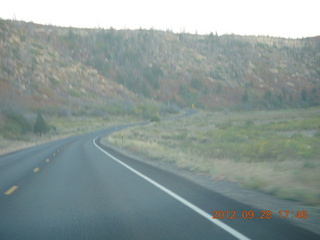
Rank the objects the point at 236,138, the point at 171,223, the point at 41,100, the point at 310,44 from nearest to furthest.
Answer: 1. the point at 171,223
2. the point at 236,138
3. the point at 41,100
4. the point at 310,44

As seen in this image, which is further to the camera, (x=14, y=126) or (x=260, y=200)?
(x=14, y=126)

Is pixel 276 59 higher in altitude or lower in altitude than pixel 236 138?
higher

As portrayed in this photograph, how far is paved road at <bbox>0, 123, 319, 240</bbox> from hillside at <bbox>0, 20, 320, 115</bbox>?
65012 millimetres

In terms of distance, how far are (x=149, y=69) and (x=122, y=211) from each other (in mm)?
112983

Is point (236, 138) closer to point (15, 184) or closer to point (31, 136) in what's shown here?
point (15, 184)

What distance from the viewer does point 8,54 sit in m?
86.8

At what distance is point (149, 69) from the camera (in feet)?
390

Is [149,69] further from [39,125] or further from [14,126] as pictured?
[14,126]

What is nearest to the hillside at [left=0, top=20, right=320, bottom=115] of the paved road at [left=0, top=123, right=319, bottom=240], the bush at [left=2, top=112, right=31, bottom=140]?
the bush at [left=2, top=112, right=31, bottom=140]

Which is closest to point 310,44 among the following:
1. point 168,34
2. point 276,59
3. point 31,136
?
point 276,59

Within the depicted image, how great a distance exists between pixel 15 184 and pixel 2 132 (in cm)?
3287

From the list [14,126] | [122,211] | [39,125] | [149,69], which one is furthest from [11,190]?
[149,69]

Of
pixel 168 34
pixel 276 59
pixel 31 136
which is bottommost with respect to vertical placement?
pixel 31 136
